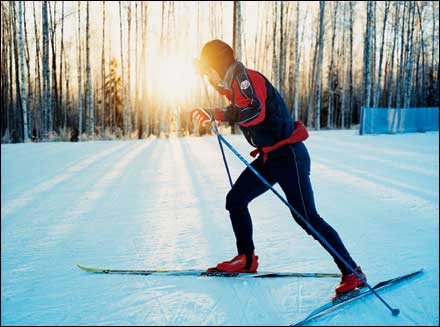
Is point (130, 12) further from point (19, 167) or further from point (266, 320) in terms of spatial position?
point (266, 320)

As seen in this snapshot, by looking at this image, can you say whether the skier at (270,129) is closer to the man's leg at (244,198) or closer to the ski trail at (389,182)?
the man's leg at (244,198)

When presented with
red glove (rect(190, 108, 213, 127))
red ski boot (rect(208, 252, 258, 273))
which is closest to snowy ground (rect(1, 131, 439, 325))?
red ski boot (rect(208, 252, 258, 273))

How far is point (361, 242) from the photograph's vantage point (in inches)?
132

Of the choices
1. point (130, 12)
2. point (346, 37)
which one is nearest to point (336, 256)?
point (130, 12)

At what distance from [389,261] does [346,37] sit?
33440mm

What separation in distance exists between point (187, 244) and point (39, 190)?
3222 millimetres

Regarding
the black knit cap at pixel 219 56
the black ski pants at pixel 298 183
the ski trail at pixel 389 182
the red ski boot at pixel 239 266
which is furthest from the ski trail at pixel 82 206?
the ski trail at pixel 389 182

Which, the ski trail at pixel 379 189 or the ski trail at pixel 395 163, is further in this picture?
the ski trail at pixel 395 163

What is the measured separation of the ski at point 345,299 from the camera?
2117mm

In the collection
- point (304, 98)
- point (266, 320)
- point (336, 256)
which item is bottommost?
point (266, 320)

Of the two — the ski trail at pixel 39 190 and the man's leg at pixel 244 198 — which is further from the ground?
the man's leg at pixel 244 198

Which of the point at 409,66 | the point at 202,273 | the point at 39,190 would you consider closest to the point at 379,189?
the point at 202,273

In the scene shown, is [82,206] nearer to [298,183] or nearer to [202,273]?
[202,273]

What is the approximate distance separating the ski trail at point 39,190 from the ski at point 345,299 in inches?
148
